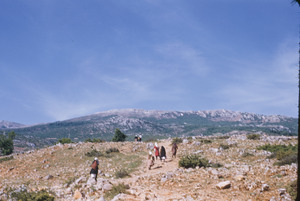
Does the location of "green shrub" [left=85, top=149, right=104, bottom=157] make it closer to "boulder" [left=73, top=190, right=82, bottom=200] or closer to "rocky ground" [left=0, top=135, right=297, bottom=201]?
"rocky ground" [left=0, top=135, right=297, bottom=201]

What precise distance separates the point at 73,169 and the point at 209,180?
50.2 feet

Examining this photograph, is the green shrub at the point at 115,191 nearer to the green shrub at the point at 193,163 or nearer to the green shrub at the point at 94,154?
the green shrub at the point at 193,163

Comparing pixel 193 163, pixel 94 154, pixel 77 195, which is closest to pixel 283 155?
pixel 193 163

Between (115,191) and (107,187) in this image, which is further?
(107,187)

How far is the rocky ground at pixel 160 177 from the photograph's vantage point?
10508mm

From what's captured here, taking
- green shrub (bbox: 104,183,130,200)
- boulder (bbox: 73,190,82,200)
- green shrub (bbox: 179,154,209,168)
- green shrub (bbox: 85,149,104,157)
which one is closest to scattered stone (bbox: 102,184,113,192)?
green shrub (bbox: 104,183,130,200)

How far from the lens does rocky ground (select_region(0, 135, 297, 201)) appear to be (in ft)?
34.5

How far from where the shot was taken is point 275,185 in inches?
434

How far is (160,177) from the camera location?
46.9 ft

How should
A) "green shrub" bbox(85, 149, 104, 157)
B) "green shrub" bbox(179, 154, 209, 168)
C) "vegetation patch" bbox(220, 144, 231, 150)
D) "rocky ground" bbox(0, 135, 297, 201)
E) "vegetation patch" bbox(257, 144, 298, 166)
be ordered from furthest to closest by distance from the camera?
"green shrub" bbox(85, 149, 104, 157) < "vegetation patch" bbox(220, 144, 231, 150) < "green shrub" bbox(179, 154, 209, 168) < "vegetation patch" bbox(257, 144, 298, 166) < "rocky ground" bbox(0, 135, 297, 201)

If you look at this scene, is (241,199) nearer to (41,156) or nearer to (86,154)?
(86,154)

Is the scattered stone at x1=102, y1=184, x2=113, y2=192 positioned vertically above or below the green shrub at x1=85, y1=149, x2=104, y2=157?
below

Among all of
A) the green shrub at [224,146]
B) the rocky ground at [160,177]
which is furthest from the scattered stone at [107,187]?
the green shrub at [224,146]

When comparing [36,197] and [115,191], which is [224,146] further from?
[36,197]
